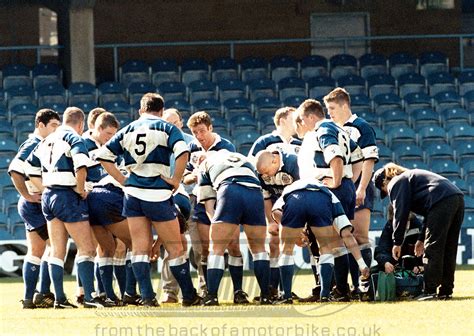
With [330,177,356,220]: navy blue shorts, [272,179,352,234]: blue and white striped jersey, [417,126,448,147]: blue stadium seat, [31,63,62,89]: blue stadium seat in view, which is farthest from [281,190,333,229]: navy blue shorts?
[31,63,62,89]: blue stadium seat

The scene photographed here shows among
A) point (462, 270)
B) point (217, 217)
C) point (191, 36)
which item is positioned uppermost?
point (191, 36)

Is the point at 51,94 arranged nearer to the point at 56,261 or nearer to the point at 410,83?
the point at 410,83

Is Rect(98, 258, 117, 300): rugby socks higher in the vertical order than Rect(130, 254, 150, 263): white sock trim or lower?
lower

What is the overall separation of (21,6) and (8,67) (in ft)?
8.13

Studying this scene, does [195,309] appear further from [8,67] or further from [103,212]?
[8,67]

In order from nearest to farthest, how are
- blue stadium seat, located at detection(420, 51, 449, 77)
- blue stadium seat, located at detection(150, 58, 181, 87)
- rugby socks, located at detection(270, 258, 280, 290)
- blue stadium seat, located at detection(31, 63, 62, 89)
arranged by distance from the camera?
rugby socks, located at detection(270, 258, 280, 290) < blue stadium seat, located at detection(31, 63, 62, 89) < blue stadium seat, located at detection(150, 58, 181, 87) < blue stadium seat, located at detection(420, 51, 449, 77)

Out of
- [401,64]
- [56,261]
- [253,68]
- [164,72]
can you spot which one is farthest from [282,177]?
[401,64]

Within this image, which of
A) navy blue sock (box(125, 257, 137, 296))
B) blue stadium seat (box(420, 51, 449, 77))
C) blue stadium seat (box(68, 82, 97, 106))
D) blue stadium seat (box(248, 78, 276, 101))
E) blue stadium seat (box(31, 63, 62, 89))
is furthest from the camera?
blue stadium seat (box(420, 51, 449, 77))

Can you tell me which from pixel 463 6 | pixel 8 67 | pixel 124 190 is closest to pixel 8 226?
pixel 8 67

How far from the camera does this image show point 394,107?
82.4ft

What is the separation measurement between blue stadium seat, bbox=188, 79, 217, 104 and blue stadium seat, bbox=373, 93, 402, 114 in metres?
3.11

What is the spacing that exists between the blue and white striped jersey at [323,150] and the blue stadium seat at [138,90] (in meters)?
11.7

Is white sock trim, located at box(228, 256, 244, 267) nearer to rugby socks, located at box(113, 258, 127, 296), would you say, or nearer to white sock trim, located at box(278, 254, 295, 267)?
white sock trim, located at box(278, 254, 295, 267)

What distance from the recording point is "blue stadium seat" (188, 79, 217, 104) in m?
25.3
